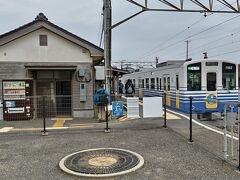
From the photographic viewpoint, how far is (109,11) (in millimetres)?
11805

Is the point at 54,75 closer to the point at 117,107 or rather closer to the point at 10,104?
the point at 10,104

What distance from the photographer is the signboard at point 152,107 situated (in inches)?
391

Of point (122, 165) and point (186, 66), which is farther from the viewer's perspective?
point (186, 66)

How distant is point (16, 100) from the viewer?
12.7 meters

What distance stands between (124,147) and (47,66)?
24.7 ft

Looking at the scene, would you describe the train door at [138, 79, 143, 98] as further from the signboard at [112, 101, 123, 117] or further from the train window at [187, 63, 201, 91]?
the signboard at [112, 101, 123, 117]

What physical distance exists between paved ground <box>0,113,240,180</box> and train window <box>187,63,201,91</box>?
12.4 feet

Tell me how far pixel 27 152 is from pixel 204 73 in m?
9.63

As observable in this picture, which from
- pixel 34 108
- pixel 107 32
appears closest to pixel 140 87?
pixel 34 108

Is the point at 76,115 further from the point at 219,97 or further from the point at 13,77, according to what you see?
the point at 219,97

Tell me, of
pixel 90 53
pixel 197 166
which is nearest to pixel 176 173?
pixel 197 166

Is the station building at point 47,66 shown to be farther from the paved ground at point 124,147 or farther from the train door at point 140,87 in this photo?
the train door at point 140,87

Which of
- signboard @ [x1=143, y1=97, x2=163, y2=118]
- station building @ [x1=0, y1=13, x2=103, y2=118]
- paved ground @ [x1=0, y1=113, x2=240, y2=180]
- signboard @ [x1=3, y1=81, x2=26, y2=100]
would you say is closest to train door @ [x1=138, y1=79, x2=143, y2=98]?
station building @ [x1=0, y1=13, x2=103, y2=118]

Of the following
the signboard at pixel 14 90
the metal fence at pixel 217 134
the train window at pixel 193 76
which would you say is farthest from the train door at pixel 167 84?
the signboard at pixel 14 90
